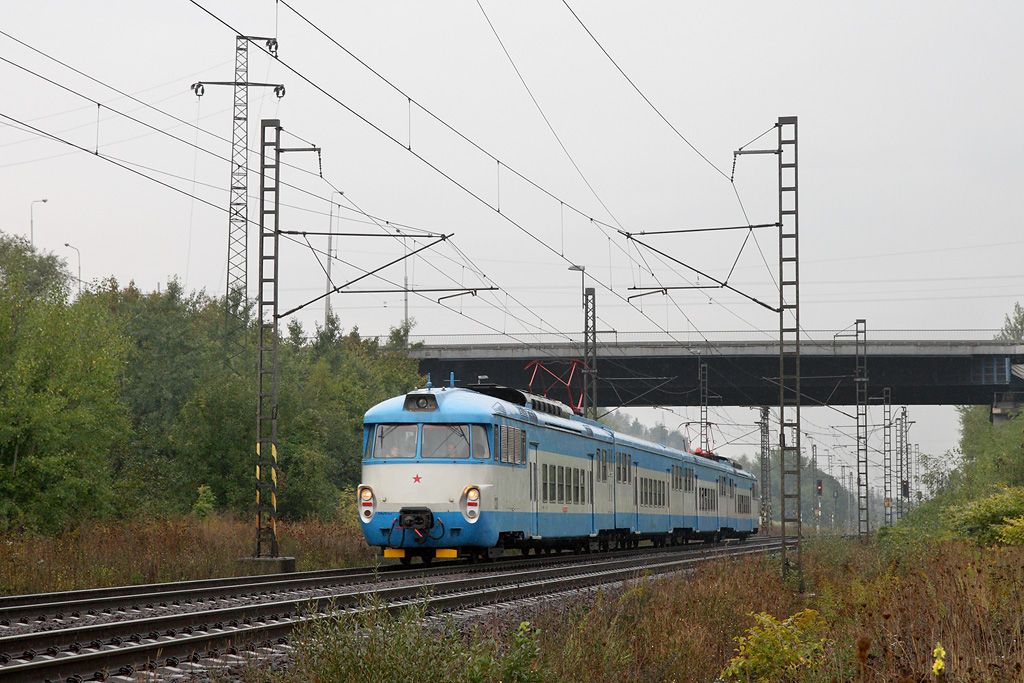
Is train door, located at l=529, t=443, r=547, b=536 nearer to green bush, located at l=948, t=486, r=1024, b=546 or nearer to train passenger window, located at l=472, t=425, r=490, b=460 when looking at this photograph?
train passenger window, located at l=472, t=425, r=490, b=460

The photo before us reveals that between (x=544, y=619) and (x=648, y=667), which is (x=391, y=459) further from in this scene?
(x=648, y=667)

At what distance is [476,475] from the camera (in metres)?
25.0

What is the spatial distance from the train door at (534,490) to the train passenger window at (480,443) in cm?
267

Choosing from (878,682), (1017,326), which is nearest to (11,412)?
(878,682)

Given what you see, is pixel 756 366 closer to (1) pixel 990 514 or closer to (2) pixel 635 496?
(2) pixel 635 496

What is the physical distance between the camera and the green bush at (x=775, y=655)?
1084 centimetres

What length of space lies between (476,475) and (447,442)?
2.93 ft

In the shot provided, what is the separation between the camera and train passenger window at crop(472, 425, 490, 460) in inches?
990

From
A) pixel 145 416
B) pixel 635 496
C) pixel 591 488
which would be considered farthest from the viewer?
pixel 145 416

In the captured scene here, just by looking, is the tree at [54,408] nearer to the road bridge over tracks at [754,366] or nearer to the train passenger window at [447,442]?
the train passenger window at [447,442]

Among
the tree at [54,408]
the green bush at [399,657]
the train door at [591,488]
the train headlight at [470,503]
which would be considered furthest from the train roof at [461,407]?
the green bush at [399,657]

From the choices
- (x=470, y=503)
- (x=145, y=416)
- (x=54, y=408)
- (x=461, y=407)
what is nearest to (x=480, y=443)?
(x=461, y=407)

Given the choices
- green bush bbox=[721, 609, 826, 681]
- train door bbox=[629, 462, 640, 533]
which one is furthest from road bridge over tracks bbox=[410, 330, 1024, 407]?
green bush bbox=[721, 609, 826, 681]

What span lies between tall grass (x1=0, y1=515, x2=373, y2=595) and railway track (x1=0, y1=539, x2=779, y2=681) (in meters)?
1.82
